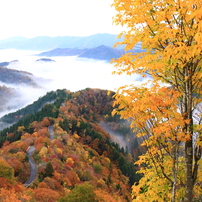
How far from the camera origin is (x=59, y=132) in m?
80.7

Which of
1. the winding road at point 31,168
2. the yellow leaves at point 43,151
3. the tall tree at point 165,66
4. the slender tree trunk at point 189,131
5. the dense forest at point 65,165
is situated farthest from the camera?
the yellow leaves at point 43,151

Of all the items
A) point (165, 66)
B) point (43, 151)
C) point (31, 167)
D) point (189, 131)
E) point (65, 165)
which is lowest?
point (65, 165)

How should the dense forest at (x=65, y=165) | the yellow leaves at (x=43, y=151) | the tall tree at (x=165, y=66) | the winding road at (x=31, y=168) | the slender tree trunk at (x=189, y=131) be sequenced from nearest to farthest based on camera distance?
the tall tree at (x=165, y=66)
the slender tree trunk at (x=189, y=131)
the dense forest at (x=65, y=165)
the winding road at (x=31, y=168)
the yellow leaves at (x=43, y=151)

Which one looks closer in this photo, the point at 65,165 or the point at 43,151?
the point at 65,165

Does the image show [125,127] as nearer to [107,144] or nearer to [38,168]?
[107,144]

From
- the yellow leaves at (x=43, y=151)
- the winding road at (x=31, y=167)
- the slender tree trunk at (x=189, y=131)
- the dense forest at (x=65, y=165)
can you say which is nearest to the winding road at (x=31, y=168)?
the winding road at (x=31, y=167)

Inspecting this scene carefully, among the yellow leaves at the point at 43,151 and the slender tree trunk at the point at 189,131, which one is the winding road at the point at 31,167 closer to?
the yellow leaves at the point at 43,151

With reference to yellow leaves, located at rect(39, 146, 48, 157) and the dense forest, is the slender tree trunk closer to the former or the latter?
the dense forest

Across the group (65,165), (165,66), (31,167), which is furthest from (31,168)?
(165,66)

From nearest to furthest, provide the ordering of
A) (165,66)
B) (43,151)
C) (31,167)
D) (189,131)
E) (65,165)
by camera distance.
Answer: (165,66) → (189,131) → (31,167) → (65,165) → (43,151)

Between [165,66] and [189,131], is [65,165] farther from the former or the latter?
[165,66]

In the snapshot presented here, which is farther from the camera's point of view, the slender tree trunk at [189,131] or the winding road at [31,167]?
the winding road at [31,167]

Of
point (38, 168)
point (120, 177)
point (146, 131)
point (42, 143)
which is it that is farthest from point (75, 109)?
point (146, 131)

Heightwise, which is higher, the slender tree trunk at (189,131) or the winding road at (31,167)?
the slender tree trunk at (189,131)
